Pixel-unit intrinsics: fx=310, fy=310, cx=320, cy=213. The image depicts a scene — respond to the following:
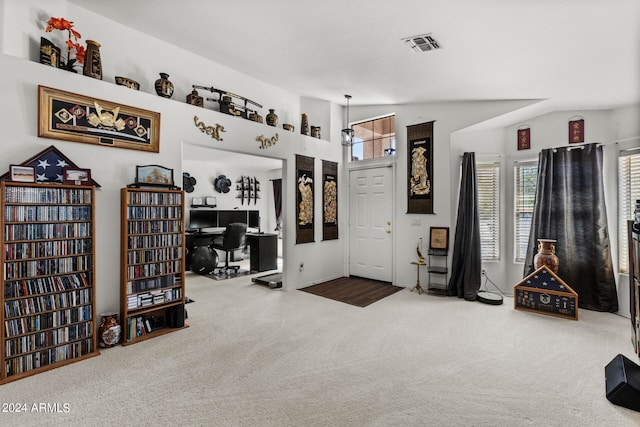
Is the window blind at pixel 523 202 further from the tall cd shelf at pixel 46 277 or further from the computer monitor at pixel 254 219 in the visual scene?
the computer monitor at pixel 254 219

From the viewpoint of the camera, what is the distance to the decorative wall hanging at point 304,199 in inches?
197

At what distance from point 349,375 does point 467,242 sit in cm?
293

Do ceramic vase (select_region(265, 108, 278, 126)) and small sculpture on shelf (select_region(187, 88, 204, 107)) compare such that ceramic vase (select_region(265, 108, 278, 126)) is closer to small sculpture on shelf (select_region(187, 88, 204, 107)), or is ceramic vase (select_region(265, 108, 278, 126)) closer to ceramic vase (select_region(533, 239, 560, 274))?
small sculpture on shelf (select_region(187, 88, 204, 107))

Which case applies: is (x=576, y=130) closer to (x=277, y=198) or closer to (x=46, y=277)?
(x=46, y=277)

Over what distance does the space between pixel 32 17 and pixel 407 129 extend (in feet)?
15.0

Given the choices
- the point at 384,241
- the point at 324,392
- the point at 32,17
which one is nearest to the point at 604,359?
the point at 324,392

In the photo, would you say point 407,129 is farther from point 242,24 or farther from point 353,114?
point 242,24

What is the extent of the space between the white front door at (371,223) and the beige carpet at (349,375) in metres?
1.73

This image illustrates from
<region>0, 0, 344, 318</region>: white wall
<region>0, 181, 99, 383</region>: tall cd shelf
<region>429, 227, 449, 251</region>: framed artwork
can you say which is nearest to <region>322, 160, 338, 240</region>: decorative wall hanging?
<region>0, 0, 344, 318</region>: white wall

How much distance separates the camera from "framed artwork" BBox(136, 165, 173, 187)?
3.13 metres

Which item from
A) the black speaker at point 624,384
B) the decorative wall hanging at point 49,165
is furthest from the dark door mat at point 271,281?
the black speaker at point 624,384

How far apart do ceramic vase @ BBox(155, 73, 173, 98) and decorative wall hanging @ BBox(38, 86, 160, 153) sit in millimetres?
277

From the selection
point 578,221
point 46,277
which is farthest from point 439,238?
point 46,277

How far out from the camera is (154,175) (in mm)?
3213
